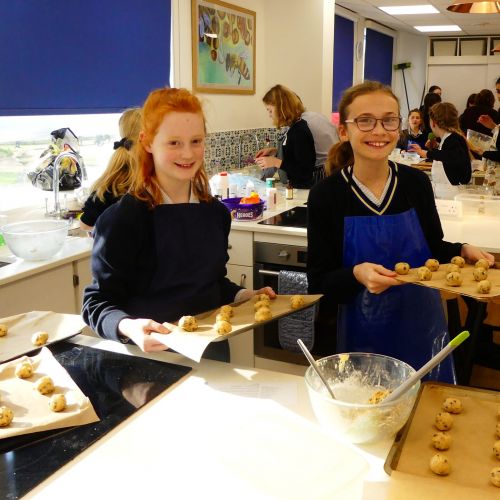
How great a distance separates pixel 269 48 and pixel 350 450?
4.56 meters

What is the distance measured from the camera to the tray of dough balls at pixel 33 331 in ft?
4.33

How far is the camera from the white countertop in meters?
0.89

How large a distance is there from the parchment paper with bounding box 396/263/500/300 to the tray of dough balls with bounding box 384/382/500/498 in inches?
13.1

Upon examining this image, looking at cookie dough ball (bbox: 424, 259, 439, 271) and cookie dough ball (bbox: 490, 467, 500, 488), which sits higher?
cookie dough ball (bbox: 424, 259, 439, 271)

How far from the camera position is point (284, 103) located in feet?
13.3

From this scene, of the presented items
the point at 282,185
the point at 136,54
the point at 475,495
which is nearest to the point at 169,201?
the point at 475,495

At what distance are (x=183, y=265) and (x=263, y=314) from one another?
30 cm

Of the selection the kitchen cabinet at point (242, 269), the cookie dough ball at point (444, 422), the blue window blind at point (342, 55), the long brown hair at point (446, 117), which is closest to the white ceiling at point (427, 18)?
the blue window blind at point (342, 55)

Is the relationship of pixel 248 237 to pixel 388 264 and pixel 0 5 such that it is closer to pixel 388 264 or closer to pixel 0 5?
pixel 388 264

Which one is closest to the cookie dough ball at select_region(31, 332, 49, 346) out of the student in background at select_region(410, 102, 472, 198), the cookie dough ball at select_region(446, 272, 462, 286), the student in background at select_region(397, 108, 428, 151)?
the cookie dough ball at select_region(446, 272, 462, 286)

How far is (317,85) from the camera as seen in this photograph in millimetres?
5059

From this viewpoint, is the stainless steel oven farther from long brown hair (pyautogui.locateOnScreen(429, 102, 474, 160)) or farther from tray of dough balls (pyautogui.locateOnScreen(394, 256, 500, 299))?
long brown hair (pyautogui.locateOnScreen(429, 102, 474, 160))

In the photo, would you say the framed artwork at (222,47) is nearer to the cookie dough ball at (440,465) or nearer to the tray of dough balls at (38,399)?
the tray of dough balls at (38,399)

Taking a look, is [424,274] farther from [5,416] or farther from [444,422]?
[5,416]
